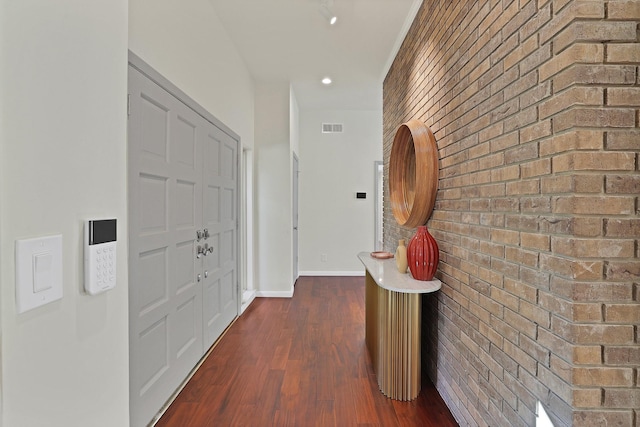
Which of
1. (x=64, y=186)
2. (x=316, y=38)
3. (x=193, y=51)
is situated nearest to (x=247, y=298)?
(x=193, y=51)

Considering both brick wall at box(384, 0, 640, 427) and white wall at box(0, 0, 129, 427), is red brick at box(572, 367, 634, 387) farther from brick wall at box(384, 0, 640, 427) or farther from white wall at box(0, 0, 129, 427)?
white wall at box(0, 0, 129, 427)

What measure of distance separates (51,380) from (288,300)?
145 inches

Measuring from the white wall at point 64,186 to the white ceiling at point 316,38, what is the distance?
2125 mm

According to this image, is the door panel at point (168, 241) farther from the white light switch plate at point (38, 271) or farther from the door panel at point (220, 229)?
the white light switch plate at point (38, 271)

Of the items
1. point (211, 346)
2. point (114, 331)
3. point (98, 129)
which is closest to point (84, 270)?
point (114, 331)

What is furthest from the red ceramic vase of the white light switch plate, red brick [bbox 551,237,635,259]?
the white light switch plate

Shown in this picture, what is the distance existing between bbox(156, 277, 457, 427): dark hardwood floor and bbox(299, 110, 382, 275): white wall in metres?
2.30

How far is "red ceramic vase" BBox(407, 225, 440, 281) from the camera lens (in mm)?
2096

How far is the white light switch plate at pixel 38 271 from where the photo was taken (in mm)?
622

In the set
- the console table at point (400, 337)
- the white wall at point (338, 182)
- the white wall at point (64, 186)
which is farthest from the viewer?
the white wall at point (338, 182)

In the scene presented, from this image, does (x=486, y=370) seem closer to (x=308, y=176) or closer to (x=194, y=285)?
(x=194, y=285)

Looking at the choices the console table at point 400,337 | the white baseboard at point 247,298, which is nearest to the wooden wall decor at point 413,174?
the console table at point 400,337

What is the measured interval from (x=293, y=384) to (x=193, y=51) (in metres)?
2.44

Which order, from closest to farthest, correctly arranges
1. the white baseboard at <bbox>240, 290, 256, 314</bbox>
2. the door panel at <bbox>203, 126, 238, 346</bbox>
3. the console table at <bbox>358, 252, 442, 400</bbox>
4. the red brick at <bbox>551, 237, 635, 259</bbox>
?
the red brick at <bbox>551, 237, 635, 259</bbox> → the console table at <bbox>358, 252, 442, 400</bbox> → the door panel at <bbox>203, 126, 238, 346</bbox> → the white baseboard at <bbox>240, 290, 256, 314</bbox>
